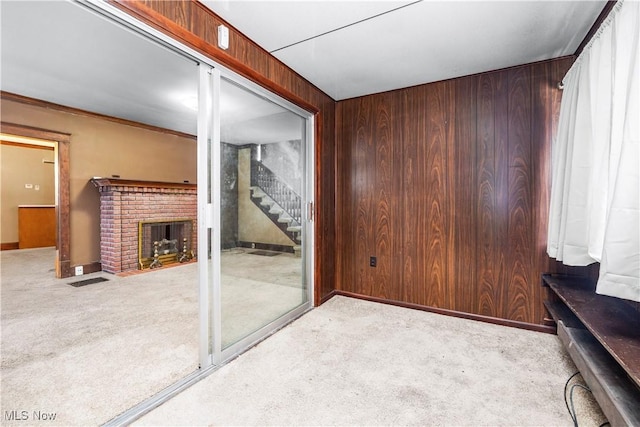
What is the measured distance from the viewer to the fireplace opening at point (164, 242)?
16.1ft

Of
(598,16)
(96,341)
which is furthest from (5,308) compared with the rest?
(598,16)

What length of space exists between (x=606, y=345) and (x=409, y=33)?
86.4 inches

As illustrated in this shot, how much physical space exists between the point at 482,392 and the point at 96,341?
9.20 feet

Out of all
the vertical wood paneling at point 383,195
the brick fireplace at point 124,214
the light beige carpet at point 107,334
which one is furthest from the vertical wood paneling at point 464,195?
the brick fireplace at point 124,214

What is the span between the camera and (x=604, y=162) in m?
1.64

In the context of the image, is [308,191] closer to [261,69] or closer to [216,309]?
[261,69]

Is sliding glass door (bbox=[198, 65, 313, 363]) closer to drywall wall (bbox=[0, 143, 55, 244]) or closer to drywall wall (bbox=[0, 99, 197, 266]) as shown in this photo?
drywall wall (bbox=[0, 99, 197, 266])

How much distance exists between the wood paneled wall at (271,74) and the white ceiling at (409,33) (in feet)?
0.32

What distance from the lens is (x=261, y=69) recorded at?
7.60ft

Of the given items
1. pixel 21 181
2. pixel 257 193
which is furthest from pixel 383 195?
pixel 21 181

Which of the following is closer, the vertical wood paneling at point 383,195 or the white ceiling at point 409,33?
the white ceiling at point 409,33

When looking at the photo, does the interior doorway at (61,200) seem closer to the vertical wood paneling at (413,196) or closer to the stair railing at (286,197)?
the stair railing at (286,197)

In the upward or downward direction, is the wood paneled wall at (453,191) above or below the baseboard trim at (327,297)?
above

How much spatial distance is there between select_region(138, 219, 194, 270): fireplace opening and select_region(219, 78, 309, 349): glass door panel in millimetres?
3126
